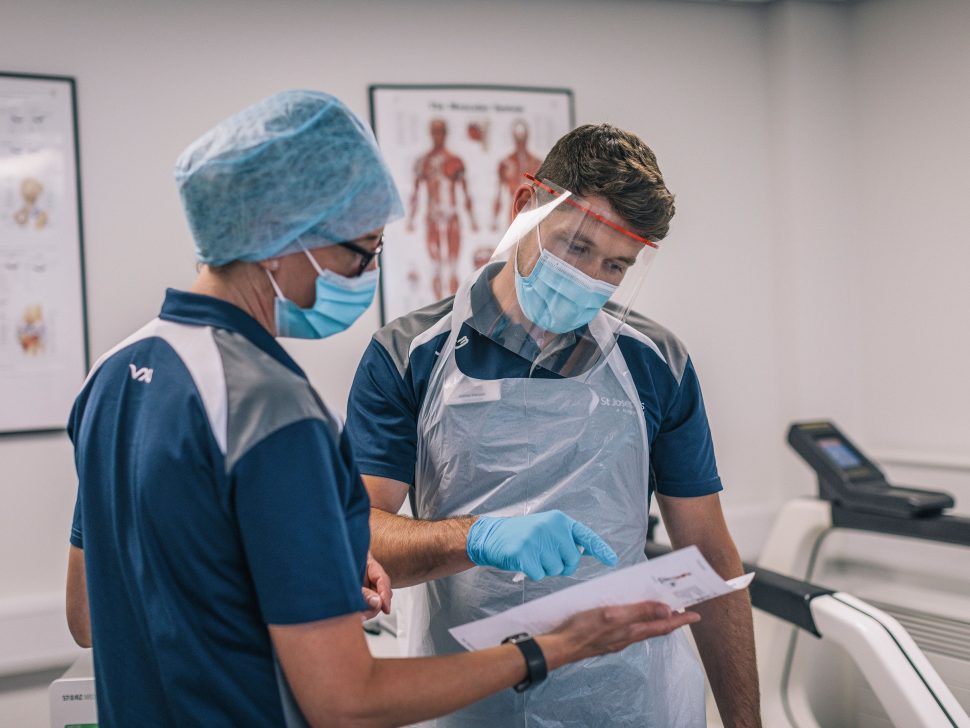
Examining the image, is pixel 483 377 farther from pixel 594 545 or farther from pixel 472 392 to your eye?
pixel 594 545

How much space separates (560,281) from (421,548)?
1.49 ft

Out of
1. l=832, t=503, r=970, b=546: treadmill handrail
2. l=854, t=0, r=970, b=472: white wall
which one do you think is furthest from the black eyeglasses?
l=854, t=0, r=970, b=472: white wall

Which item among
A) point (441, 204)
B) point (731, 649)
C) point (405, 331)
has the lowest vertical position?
point (731, 649)

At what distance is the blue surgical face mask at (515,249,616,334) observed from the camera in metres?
1.39

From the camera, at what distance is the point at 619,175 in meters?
1.36

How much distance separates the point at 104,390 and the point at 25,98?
1920 millimetres

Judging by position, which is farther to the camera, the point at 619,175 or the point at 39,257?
the point at 39,257

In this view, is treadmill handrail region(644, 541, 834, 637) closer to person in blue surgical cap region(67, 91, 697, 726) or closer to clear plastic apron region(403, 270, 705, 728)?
clear plastic apron region(403, 270, 705, 728)

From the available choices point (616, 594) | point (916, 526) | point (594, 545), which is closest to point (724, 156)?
point (916, 526)

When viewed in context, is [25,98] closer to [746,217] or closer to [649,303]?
[649,303]

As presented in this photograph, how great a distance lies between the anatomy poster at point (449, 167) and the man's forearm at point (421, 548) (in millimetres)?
1491

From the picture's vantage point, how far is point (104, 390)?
0.91 m

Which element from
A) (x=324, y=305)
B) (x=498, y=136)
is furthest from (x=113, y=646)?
(x=498, y=136)

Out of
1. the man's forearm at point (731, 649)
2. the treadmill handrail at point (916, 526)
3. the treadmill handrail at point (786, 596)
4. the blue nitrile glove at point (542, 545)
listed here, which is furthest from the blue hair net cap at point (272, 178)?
the treadmill handrail at point (916, 526)
